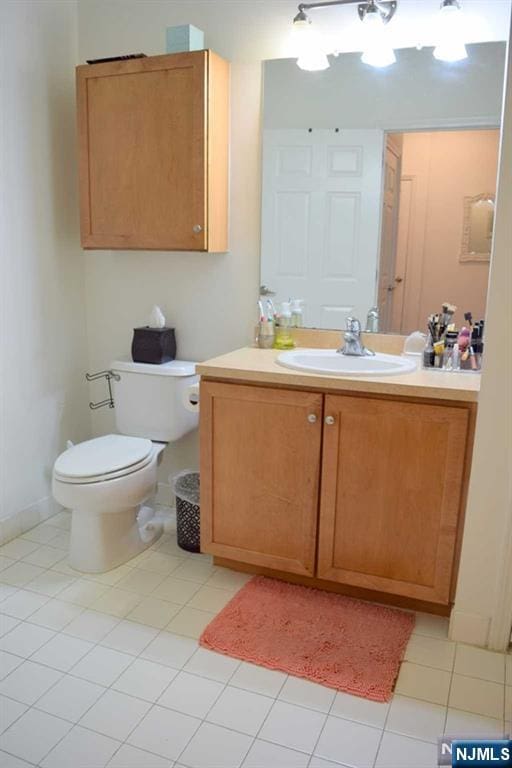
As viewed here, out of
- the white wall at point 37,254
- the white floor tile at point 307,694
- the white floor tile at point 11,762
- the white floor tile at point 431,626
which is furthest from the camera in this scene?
the white wall at point 37,254

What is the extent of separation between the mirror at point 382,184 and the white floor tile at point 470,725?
1310 mm

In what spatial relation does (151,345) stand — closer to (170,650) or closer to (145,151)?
(145,151)

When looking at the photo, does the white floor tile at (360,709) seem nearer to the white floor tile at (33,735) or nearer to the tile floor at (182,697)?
the tile floor at (182,697)

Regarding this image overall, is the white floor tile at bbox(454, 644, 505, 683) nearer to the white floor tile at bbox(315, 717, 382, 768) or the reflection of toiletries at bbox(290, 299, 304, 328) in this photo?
the white floor tile at bbox(315, 717, 382, 768)

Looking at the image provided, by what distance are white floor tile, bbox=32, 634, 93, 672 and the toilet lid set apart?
56 centimetres

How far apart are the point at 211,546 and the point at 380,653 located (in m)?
0.72

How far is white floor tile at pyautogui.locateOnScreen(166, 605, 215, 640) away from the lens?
6.78 feet

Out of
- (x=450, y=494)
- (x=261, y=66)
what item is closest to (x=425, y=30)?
(x=261, y=66)

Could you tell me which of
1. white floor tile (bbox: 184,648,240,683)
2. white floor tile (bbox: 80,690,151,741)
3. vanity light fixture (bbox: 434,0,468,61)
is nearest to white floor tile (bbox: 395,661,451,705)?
white floor tile (bbox: 184,648,240,683)

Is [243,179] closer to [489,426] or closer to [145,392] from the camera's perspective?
[145,392]

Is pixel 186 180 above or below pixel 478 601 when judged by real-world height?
above

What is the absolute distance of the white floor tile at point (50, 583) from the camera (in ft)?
7.54

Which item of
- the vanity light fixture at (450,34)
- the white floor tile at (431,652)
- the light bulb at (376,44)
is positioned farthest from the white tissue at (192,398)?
the vanity light fixture at (450,34)

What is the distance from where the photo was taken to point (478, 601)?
6.58 ft
